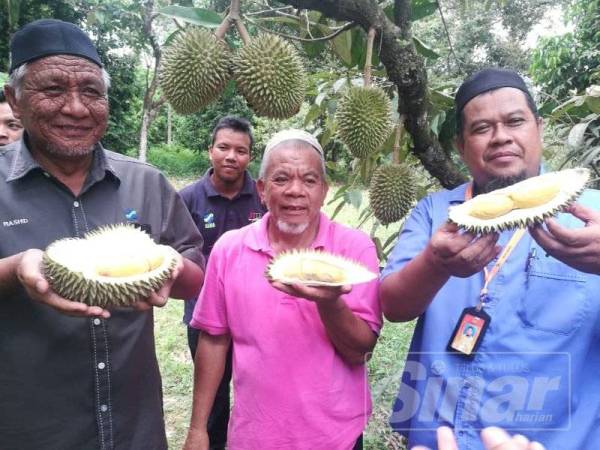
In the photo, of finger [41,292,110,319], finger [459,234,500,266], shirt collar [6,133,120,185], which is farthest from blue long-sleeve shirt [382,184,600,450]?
shirt collar [6,133,120,185]

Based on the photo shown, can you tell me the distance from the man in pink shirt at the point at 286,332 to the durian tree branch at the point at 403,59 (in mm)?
325

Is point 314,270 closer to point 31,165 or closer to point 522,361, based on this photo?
point 522,361

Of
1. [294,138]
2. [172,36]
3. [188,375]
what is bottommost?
[188,375]

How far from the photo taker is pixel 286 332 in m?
1.45

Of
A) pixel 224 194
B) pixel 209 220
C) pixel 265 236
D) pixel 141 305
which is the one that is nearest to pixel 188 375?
pixel 209 220

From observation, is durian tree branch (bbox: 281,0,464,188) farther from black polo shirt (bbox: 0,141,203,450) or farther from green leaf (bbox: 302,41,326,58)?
black polo shirt (bbox: 0,141,203,450)

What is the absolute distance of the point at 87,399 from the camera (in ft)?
4.46

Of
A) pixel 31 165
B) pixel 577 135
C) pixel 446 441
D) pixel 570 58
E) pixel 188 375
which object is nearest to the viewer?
pixel 446 441

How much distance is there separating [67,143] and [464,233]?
106 centimetres

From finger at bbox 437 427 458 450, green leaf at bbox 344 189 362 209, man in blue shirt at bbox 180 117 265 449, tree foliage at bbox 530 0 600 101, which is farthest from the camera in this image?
tree foliage at bbox 530 0 600 101

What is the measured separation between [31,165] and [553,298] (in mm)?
1434

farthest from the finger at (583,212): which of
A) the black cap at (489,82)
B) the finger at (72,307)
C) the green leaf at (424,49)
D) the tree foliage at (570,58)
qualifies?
the tree foliage at (570,58)

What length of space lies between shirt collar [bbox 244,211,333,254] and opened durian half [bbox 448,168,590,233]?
51 centimetres

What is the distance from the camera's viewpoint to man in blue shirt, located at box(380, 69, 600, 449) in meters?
1.21
